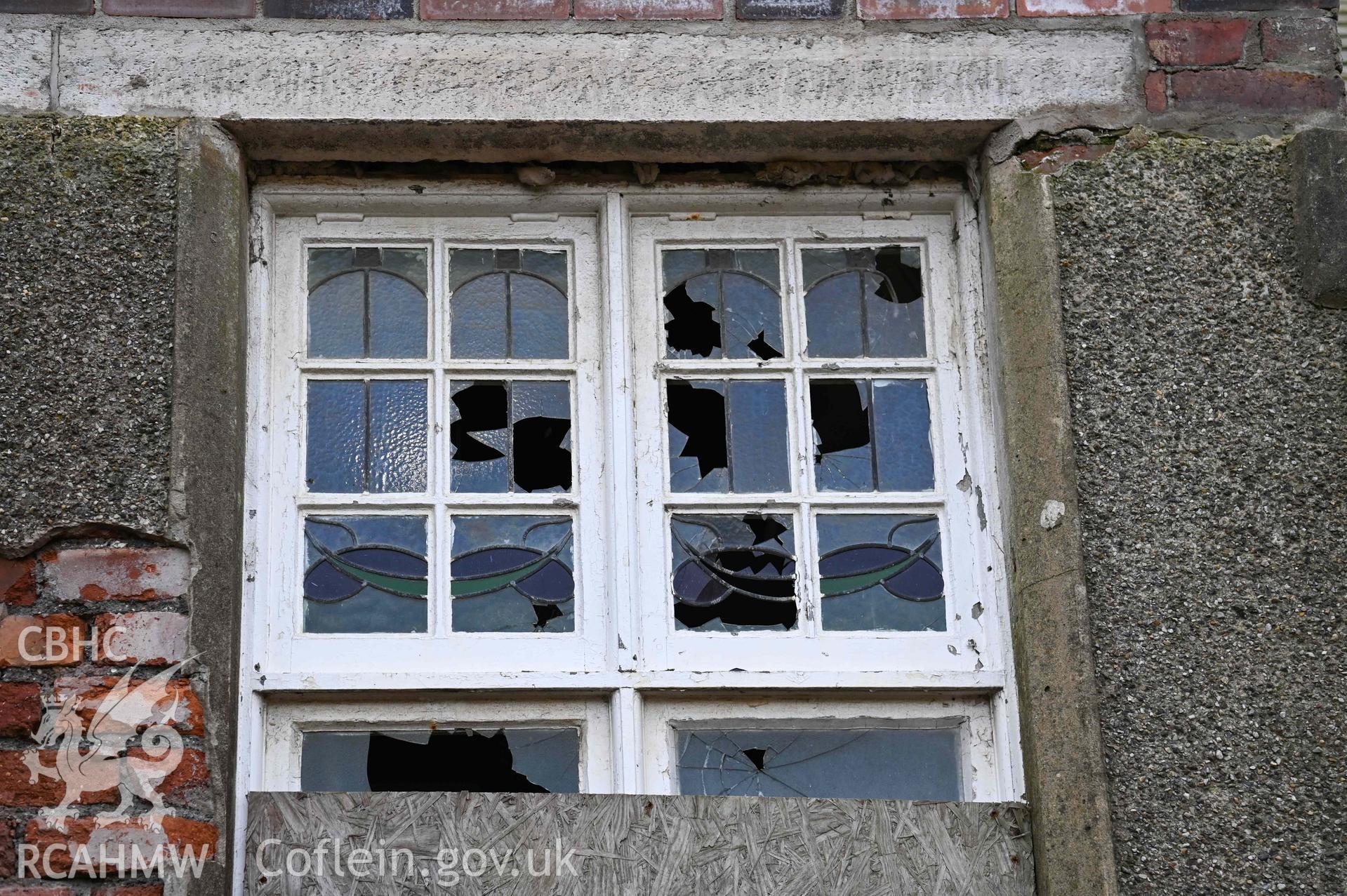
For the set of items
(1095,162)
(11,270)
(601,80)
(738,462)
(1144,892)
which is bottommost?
(1144,892)

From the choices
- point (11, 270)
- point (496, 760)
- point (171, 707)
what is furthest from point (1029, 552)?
point (11, 270)

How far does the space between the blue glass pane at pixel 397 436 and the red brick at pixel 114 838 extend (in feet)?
2.53

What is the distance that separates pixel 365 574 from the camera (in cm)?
324

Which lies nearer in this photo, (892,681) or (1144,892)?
(1144,892)

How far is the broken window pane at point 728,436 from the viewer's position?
3.33 metres

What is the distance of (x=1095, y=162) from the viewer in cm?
332

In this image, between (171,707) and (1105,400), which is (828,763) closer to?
(1105,400)

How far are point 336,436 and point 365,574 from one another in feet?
0.98

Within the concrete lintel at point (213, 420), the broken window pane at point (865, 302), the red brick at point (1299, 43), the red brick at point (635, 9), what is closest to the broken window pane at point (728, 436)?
the broken window pane at point (865, 302)

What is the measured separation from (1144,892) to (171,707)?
1.77m

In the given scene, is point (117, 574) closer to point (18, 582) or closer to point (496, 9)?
point (18, 582)

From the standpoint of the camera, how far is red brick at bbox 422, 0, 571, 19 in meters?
3.39

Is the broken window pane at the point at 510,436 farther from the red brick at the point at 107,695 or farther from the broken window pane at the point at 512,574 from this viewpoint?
the red brick at the point at 107,695

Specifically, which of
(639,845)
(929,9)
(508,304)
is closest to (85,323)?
(508,304)
